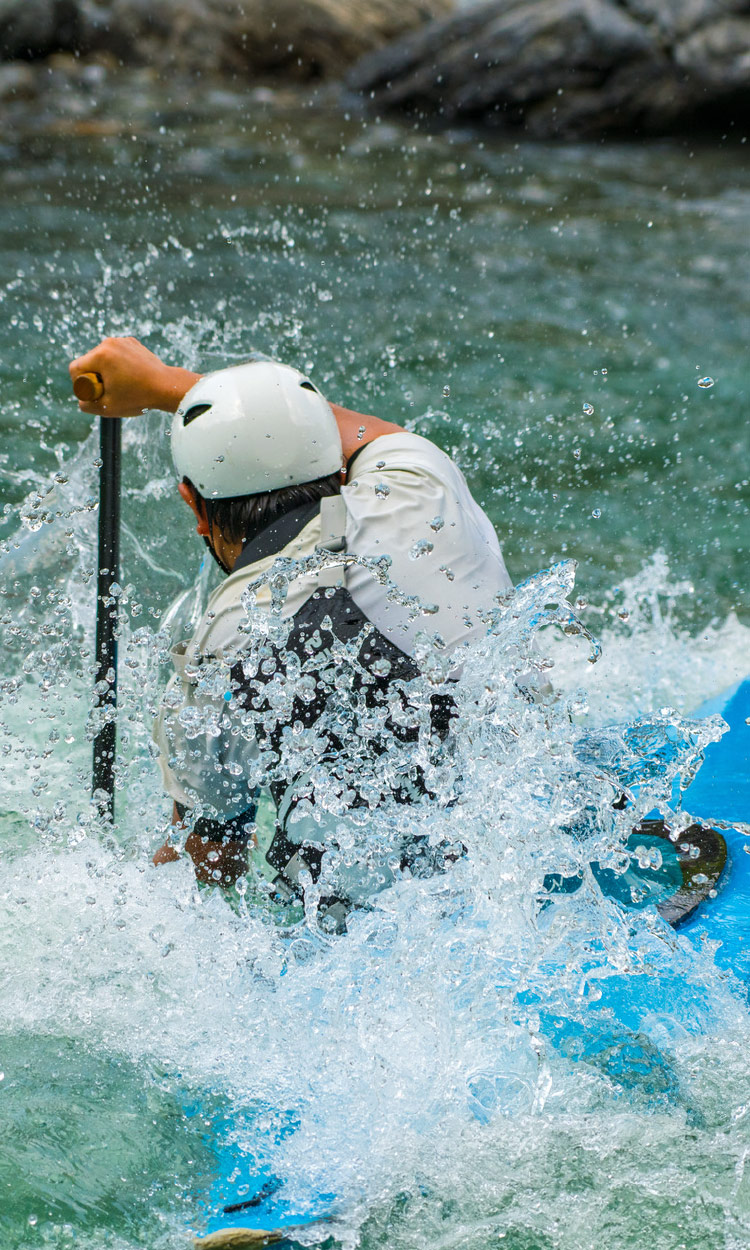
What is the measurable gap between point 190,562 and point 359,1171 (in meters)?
2.84

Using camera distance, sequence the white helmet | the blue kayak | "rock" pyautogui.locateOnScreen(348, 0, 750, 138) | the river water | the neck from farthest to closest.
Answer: "rock" pyautogui.locateOnScreen(348, 0, 750, 138) < the neck < the white helmet < the river water < the blue kayak

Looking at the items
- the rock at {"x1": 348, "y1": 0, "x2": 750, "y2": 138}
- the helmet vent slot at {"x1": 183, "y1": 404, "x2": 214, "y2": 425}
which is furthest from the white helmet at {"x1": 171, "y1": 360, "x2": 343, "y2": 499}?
the rock at {"x1": 348, "y1": 0, "x2": 750, "y2": 138}

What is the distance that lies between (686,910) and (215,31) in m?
16.4

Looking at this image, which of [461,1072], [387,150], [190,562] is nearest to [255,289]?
[190,562]

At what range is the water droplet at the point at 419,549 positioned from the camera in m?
2.58

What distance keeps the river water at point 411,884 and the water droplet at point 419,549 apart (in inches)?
10.0

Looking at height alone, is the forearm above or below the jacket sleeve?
above

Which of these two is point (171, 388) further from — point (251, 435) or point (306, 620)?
point (306, 620)

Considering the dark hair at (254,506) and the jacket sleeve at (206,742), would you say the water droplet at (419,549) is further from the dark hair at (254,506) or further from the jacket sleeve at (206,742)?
the jacket sleeve at (206,742)

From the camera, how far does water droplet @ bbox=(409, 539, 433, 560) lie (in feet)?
8.46

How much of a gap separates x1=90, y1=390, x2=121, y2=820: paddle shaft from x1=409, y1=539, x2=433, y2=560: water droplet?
39.8 inches

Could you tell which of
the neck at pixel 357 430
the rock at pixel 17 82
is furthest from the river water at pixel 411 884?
the rock at pixel 17 82

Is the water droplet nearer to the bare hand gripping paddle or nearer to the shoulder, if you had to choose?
the shoulder

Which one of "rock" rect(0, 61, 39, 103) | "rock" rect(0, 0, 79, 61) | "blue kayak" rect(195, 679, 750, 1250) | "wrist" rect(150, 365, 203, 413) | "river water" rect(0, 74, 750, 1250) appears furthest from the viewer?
"rock" rect(0, 0, 79, 61)
